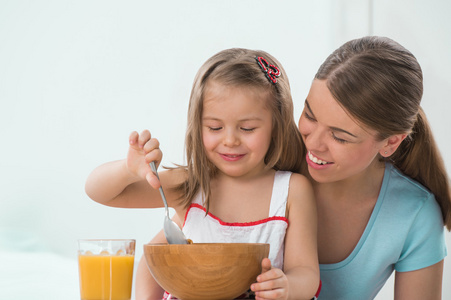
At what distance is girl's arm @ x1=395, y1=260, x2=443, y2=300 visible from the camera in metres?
1.76

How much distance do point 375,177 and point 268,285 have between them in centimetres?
89

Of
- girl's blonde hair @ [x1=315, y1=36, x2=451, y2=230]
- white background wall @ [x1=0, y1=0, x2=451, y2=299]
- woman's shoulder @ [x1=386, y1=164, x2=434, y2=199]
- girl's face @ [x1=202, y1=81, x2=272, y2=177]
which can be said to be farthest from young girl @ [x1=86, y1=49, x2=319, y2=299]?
white background wall @ [x1=0, y1=0, x2=451, y2=299]

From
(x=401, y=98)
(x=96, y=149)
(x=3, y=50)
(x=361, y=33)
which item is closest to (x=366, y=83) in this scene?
(x=401, y=98)

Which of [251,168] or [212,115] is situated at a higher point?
[212,115]

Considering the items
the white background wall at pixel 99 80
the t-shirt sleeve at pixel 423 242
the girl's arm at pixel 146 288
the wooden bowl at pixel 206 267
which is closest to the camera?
the wooden bowl at pixel 206 267

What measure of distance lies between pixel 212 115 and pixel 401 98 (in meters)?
0.51

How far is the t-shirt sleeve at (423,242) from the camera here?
1.75 metres

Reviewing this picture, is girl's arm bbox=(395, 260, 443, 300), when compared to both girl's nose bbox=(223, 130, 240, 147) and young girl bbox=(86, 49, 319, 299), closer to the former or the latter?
young girl bbox=(86, 49, 319, 299)

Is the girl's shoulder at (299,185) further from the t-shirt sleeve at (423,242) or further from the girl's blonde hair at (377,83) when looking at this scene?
the t-shirt sleeve at (423,242)

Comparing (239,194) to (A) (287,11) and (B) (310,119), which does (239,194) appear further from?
(A) (287,11)

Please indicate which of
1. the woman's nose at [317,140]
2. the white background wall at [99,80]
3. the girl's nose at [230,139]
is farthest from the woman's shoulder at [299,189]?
the white background wall at [99,80]

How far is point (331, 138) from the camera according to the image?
148 centimetres

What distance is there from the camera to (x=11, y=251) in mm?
3400

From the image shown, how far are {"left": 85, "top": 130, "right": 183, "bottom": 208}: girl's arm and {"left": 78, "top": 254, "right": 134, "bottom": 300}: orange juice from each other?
201 millimetres
